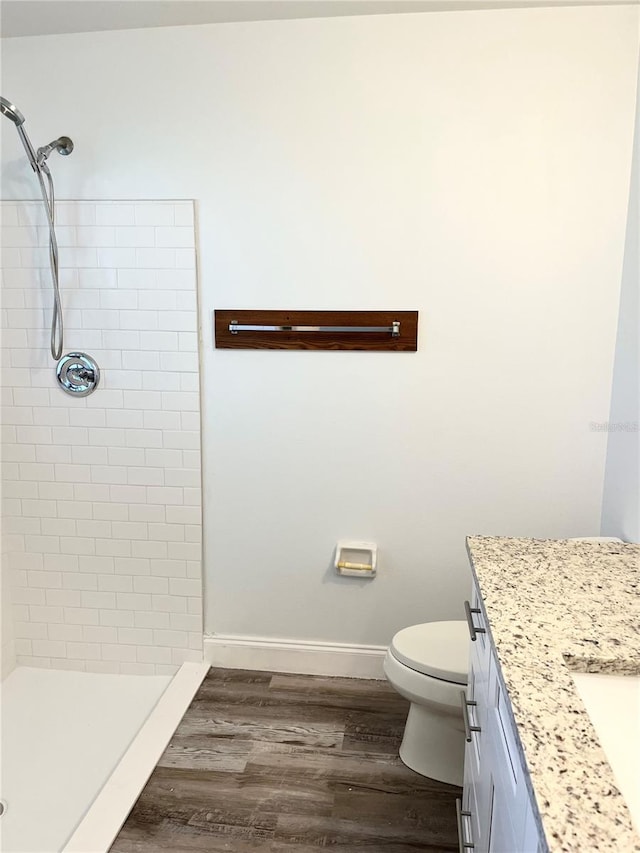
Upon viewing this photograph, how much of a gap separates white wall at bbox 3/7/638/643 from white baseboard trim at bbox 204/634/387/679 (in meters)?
0.18

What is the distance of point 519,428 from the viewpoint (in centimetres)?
238

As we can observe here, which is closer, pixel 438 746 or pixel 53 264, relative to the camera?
pixel 438 746

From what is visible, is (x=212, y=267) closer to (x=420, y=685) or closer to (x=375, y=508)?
(x=375, y=508)

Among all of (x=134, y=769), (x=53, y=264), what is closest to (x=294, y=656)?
(x=134, y=769)

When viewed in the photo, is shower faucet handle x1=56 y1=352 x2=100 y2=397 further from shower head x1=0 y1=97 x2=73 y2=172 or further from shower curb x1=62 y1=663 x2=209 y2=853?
shower curb x1=62 y1=663 x2=209 y2=853

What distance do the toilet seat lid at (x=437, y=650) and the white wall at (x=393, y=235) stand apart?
0.42m

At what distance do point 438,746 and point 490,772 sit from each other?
867mm

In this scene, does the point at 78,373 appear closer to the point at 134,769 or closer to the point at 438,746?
the point at 134,769

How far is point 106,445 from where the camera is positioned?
102 inches

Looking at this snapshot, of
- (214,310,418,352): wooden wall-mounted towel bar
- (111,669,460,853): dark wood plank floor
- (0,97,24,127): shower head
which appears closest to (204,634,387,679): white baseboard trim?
(111,669,460,853): dark wood plank floor

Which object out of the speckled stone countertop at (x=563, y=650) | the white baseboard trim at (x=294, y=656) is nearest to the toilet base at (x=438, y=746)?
the white baseboard trim at (x=294, y=656)

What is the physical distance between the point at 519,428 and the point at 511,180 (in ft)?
2.88

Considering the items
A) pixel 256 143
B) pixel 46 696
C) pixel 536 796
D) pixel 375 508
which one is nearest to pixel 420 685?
pixel 375 508

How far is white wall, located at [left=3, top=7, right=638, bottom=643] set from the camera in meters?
2.19
